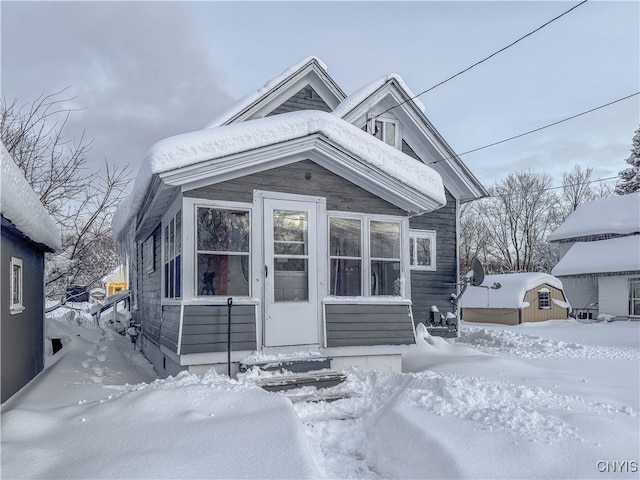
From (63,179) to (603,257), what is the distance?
70.6 feet

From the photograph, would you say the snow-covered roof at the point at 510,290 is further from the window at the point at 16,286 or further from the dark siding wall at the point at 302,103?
the window at the point at 16,286

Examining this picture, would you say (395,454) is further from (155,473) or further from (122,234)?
(122,234)

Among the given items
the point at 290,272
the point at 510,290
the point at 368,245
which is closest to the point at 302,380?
the point at 290,272

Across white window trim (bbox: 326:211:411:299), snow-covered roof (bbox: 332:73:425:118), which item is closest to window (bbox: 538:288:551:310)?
snow-covered roof (bbox: 332:73:425:118)

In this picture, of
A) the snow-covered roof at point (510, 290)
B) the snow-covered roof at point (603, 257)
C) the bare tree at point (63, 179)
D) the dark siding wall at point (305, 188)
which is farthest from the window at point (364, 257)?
the snow-covered roof at point (603, 257)

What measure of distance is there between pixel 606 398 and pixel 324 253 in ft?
13.1

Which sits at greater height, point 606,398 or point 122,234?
point 122,234

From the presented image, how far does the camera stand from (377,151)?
6.82 m

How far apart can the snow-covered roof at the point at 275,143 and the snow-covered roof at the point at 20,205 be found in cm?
128

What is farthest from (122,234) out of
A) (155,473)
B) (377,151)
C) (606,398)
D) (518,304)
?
(518,304)

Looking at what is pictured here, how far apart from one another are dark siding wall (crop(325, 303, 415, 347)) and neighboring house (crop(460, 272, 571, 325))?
13947mm

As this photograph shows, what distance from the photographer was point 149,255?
9750 millimetres

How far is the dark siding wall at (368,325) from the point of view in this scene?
666 centimetres

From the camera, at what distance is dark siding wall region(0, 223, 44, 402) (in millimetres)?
5109
